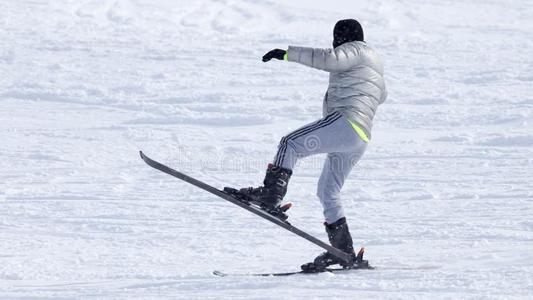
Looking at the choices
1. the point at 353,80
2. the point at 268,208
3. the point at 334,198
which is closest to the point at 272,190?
the point at 268,208

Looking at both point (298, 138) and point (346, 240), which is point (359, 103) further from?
point (346, 240)

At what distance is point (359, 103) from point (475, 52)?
10.5 m

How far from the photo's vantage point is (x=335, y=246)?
20.4ft

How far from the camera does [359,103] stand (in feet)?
18.8

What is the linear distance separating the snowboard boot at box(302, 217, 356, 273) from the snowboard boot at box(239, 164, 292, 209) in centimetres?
48

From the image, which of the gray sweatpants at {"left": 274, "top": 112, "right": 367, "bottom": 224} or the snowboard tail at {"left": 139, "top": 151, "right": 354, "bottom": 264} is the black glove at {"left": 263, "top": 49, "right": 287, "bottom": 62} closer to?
the gray sweatpants at {"left": 274, "top": 112, "right": 367, "bottom": 224}

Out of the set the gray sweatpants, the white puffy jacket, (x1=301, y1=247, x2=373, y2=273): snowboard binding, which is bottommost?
(x1=301, y1=247, x2=373, y2=273): snowboard binding

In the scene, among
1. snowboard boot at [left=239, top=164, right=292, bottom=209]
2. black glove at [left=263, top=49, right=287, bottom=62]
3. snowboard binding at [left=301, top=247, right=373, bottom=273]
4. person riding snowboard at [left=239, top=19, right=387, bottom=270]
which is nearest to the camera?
black glove at [left=263, top=49, right=287, bottom=62]

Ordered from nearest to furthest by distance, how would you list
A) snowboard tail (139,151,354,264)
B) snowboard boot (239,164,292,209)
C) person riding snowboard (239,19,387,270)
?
1. person riding snowboard (239,19,387,270)
2. snowboard boot (239,164,292,209)
3. snowboard tail (139,151,354,264)

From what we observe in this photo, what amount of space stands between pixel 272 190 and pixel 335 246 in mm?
676

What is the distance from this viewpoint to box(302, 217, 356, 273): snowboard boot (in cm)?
616

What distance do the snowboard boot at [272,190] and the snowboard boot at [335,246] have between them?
0.48 metres

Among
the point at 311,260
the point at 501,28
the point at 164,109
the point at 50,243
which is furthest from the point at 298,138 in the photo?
the point at 501,28

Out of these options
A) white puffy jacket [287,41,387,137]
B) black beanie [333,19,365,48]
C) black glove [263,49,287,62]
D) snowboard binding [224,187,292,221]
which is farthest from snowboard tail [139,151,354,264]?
black beanie [333,19,365,48]
